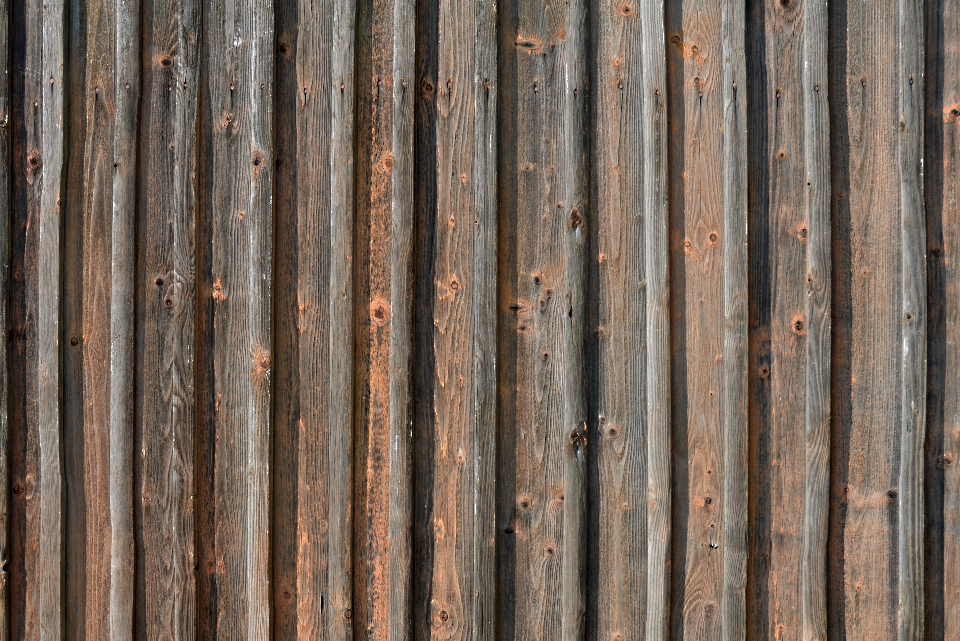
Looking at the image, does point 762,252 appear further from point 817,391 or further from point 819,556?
point 819,556

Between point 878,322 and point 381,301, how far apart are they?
4.99 feet

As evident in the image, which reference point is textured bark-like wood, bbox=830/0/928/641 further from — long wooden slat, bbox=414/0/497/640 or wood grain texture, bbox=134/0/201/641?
→ wood grain texture, bbox=134/0/201/641

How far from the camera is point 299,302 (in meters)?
1.92

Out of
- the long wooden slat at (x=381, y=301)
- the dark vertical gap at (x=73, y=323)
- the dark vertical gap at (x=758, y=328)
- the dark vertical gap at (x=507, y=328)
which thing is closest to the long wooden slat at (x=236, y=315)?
the long wooden slat at (x=381, y=301)

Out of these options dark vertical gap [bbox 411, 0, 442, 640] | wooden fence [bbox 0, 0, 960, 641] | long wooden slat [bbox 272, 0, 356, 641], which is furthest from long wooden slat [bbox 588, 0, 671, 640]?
long wooden slat [bbox 272, 0, 356, 641]

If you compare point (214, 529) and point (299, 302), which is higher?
point (299, 302)

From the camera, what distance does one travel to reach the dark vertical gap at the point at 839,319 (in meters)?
1.88

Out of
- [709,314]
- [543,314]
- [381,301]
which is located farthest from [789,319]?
[381,301]

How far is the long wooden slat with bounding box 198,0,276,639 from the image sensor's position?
A: 74.9 inches

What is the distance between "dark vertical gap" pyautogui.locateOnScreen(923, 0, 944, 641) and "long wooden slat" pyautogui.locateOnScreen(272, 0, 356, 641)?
5.79 feet

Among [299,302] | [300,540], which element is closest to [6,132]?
[299,302]

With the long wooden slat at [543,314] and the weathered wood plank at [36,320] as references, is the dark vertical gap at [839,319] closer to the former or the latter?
the long wooden slat at [543,314]

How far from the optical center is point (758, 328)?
1898mm

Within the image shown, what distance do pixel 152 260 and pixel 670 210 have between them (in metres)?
1.64
